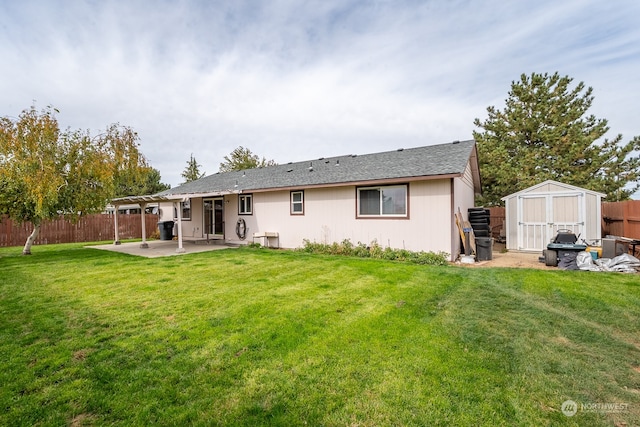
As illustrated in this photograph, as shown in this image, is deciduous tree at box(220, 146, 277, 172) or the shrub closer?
the shrub

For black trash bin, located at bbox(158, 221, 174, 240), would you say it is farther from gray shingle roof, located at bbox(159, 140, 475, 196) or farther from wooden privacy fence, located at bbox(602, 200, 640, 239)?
wooden privacy fence, located at bbox(602, 200, 640, 239)

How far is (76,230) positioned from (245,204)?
1046 cm

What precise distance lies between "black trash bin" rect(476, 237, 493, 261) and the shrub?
3.62ft

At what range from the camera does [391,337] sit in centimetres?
343

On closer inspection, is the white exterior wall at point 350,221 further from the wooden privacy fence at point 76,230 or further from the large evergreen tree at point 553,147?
the large evergreen tree at point 553,147

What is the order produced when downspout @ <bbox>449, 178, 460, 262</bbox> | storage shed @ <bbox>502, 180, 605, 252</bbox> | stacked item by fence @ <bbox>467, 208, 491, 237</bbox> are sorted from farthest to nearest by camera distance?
stacked item by fence @ <bbox>467, 208, 491, 237</bbox>
storage shed @ <bbox>502, 180, 605, 252</bbox>
downspout @ <bbox>449, 178, 460, 262</bbox>

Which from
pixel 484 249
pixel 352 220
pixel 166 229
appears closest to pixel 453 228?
pixel 484 249

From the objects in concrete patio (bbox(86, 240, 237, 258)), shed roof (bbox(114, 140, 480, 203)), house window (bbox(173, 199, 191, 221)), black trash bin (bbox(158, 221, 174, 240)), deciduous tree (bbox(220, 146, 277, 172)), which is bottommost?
concrete patio (bbox(86, 240, 237, 258))

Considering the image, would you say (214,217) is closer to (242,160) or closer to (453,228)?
(453,228)

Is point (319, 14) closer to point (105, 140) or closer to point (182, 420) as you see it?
point (105, 140)

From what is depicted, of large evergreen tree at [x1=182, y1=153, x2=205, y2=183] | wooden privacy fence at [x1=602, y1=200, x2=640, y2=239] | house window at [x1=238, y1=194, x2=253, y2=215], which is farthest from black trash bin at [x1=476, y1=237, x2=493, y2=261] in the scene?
large evergreen tree at [x1=182, y1=153, x2=205, y2=183]

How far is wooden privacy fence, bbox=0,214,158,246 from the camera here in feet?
47.1

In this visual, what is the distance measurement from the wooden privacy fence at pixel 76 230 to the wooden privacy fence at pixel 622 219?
824 inches

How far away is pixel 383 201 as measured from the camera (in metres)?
9.80
